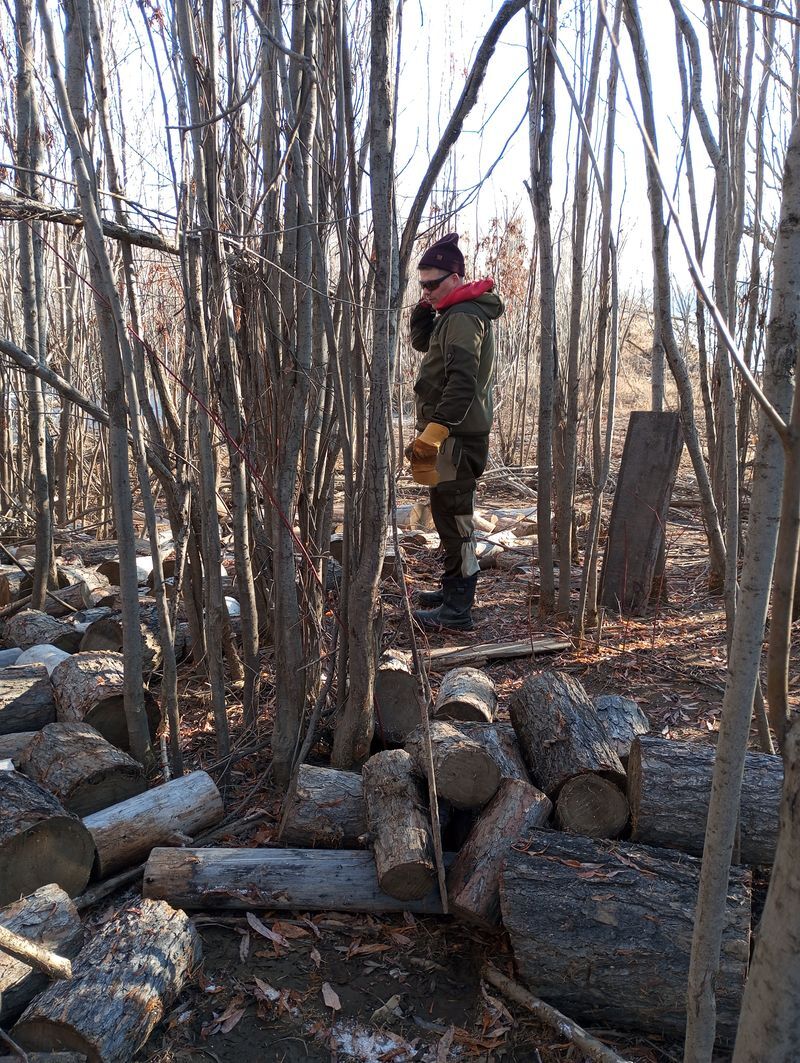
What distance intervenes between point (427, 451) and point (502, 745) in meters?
1.93

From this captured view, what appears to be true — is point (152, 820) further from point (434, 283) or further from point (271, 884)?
point (434, 283)

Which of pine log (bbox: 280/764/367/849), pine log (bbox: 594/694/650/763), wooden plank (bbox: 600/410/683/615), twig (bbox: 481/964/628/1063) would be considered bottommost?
twig (bbox: 481/964/628/1063)

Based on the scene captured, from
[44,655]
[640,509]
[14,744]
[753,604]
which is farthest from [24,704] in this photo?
[640,509]

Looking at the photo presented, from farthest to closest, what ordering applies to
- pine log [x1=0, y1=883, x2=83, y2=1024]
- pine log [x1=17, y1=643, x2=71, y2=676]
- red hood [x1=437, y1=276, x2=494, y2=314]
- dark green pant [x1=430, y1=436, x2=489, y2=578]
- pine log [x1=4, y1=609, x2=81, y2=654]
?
dark green pant [x1=430, y1=436, x2=489, y2=578]
red hood [x1=437, y1=276, x2=494, y2=314]
pine log [x1=4, y1=609, x2=81, y2=654]
pine log [x1=17, y1=643, x2=71, y2=676]
pine log [x1=0, y1=883, x2=83, y2=1024]

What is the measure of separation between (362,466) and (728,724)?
5.57 ft

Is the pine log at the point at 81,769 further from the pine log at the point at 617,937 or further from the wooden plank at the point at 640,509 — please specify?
the wooden plank at the point at 640,509

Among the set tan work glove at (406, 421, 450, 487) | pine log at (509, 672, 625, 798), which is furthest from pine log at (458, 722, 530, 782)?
tan work glove at (406, 421, 450, 487)

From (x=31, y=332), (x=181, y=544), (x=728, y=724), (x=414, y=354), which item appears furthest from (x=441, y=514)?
(x=414, y=354)

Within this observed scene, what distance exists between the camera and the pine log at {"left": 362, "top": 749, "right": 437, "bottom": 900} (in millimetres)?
2195

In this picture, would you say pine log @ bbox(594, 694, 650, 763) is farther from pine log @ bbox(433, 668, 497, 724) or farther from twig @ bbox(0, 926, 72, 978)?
twig @ bbox(0, 926, 72, 978)

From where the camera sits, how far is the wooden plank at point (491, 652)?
12.8ft

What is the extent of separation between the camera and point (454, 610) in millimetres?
4523

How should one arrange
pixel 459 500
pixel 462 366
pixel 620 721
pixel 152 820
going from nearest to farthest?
pixel 152 820 < pixel 620 721 < pixel 462 366 < pixel 459 500

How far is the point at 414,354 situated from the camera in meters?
10.2
